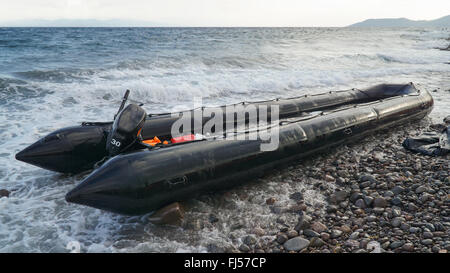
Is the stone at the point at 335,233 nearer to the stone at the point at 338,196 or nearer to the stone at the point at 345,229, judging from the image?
the stone at the point at 345,229

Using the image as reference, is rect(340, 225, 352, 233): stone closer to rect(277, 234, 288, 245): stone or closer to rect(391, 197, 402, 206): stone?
rect(277, 234, 288, 245): stone

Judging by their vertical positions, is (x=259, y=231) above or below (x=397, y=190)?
below

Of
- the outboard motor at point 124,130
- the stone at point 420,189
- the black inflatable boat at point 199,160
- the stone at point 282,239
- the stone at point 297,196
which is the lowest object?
the stone at point 282,239

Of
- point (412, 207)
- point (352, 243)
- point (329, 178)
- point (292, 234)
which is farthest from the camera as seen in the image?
point (329, 178)

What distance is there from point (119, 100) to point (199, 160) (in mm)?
7776

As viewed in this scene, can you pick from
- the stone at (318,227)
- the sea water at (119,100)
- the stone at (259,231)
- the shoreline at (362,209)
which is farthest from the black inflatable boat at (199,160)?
the stone at (318,227)

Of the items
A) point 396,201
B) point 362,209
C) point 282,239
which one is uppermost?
point 396,201

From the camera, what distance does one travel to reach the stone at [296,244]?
402 cm

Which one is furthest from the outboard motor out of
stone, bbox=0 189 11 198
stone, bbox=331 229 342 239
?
stone, bbox=331 229 342 239

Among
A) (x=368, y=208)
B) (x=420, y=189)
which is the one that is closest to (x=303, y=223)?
(x=368, y=208)

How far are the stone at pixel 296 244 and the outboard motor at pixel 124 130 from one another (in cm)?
277

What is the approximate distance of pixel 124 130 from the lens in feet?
15.9

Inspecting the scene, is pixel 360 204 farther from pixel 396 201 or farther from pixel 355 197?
pixel 396 201

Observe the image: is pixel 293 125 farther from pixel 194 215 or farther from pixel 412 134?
pixel 412 134
